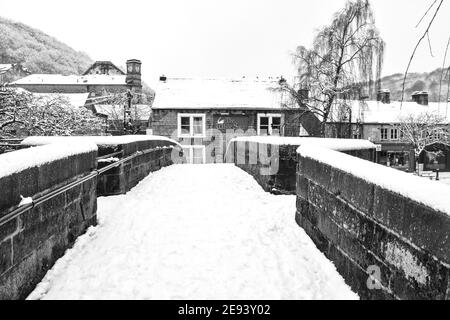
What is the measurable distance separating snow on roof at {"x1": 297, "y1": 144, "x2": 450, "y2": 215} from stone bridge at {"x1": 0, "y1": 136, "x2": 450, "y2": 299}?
10 millimetres

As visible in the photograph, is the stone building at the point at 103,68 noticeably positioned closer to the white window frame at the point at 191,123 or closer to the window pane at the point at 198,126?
the white window frame at the point at 191,123

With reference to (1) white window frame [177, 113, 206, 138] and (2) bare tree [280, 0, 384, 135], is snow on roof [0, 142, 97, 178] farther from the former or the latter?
(1) white window frame [177, 113, 206, 138]

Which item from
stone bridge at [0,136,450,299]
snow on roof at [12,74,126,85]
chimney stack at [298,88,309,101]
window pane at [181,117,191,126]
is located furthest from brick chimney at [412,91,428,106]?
snow on roof at [12,74,126,85]

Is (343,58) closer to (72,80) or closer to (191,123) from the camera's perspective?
(191,123)

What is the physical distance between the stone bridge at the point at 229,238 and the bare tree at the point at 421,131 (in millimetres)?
38890

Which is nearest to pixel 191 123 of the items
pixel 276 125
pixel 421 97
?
pixel 276 125

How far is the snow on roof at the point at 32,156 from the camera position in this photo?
10.2 ft

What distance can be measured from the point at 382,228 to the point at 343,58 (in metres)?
19.4

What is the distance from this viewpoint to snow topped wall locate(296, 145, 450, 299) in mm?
2277

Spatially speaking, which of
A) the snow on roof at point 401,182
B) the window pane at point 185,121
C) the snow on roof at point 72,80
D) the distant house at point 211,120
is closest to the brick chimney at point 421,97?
the distant house at point 211,120

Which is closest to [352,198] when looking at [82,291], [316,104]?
Result: [82,291]

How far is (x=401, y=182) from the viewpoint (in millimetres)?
2803

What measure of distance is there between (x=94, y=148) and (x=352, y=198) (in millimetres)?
3616

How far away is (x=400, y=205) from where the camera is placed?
2.67 m
